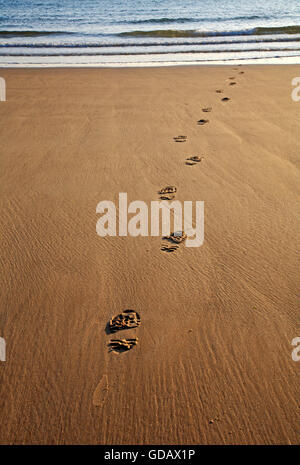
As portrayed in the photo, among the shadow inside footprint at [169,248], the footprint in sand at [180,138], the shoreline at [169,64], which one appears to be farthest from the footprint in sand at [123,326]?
the shoreline at [169,64]

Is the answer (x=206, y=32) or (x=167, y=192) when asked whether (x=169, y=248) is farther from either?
(x=206, y=32)

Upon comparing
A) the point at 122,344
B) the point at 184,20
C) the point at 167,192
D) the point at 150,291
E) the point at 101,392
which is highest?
the point at 184,20

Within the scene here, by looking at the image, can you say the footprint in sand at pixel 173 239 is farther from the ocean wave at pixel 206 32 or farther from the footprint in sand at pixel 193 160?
the ocean wave at pixel 206 32

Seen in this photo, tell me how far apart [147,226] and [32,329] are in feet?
4.54

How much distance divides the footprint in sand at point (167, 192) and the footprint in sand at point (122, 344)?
176 centimetres

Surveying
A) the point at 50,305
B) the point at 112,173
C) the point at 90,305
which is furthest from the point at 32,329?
the point at 112,173

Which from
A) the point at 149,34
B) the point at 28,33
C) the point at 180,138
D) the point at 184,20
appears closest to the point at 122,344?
the point at 180,138

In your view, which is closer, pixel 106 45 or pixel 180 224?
pixel 180 224

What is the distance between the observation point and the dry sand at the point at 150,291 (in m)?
1.84

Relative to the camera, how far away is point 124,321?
231 centimetres

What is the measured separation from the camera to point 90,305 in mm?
2428

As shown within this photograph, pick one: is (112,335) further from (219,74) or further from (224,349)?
(219,74)

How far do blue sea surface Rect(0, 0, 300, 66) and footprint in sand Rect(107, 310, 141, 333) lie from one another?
30.9 ft

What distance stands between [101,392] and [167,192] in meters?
2.24
